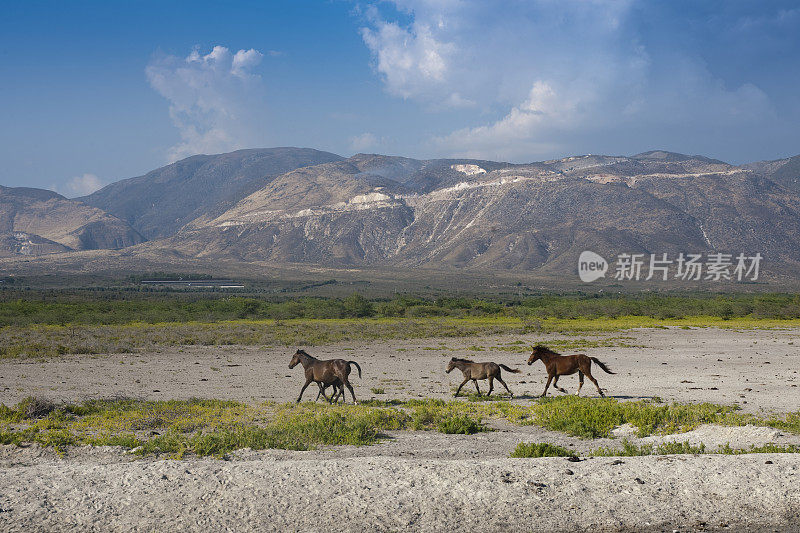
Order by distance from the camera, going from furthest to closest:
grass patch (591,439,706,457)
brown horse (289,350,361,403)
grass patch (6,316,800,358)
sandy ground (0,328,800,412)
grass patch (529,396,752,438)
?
grass patch (6,316,800,358) < sandy ground (0,328,800,412) < brown horse (289,350,361,403) < grass patch (529,396,752,438) < grass patch (591,439,706,457)

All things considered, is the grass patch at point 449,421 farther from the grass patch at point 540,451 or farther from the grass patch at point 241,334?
the grass patch at point 241,334

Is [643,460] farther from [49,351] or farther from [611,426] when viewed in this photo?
[49,351]

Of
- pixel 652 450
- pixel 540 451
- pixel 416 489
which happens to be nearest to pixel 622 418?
pixel 652 450

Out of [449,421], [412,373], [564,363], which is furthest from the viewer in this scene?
[412,373]

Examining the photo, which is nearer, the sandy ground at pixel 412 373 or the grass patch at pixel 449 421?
the grass patch at pixel 449 421

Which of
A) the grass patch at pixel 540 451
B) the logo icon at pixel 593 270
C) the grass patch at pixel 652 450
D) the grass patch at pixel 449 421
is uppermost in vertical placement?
the logo icon at pixel 593 270

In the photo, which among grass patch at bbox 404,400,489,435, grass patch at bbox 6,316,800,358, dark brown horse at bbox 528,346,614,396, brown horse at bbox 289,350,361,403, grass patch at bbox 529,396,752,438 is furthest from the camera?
grass patch at bbox 6,316,800,358

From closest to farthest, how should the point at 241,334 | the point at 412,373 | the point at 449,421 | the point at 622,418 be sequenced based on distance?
the point at 449,421 → the point at 622,418 → the point at 412,373 → the point at 241,334

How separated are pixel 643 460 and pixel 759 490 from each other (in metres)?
1.58

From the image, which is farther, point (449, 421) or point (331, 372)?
→ point (331, 372)


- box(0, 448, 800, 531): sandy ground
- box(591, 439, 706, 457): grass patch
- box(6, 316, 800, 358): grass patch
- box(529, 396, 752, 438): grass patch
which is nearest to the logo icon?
box(6, 316, 800, 358): grass patch

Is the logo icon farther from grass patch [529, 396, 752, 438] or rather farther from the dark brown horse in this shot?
grass patch [529, 396, 752, 438]

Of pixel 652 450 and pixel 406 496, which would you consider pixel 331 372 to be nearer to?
pixel 652 450

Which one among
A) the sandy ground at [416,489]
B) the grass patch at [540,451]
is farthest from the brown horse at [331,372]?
the grass patch at [540,451]
